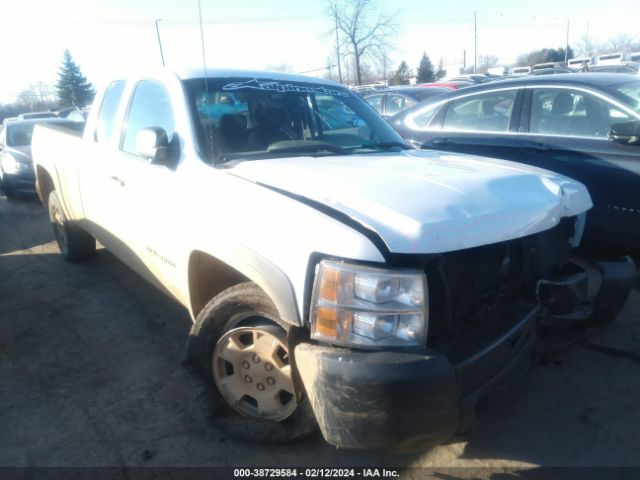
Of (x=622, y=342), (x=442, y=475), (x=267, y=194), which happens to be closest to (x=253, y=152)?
(x=267, y=194)

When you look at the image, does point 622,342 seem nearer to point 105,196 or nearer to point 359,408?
point 359,408

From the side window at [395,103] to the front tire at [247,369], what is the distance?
8.60 m

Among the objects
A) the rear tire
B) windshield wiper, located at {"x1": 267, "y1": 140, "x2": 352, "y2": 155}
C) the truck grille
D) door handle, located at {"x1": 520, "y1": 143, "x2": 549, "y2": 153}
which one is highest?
windshield wiper, located at {"x1": 267, "y1": 140, "x2": 352, "y2": 155}

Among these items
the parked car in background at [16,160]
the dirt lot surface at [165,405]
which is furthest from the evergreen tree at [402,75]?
the dirt lot surface at [165,405]

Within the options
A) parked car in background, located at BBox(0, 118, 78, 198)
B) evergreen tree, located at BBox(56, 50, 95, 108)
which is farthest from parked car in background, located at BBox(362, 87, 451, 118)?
evergreen tree, located at BBox(56, 50, 95, 108)

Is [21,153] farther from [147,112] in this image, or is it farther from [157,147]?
[157,147]

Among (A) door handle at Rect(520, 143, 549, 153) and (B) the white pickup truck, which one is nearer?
(B) the white pickup truck

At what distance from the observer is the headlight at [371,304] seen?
6.55ft

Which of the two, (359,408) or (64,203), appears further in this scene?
(64,203)

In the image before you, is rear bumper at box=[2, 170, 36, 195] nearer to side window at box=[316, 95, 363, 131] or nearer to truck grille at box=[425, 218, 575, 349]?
side window at box=[316, 95, 363, 131]

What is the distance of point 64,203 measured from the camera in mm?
5051

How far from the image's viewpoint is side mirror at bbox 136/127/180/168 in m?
2.94

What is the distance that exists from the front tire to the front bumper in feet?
1.04

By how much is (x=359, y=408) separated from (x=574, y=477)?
1187 millimetres
